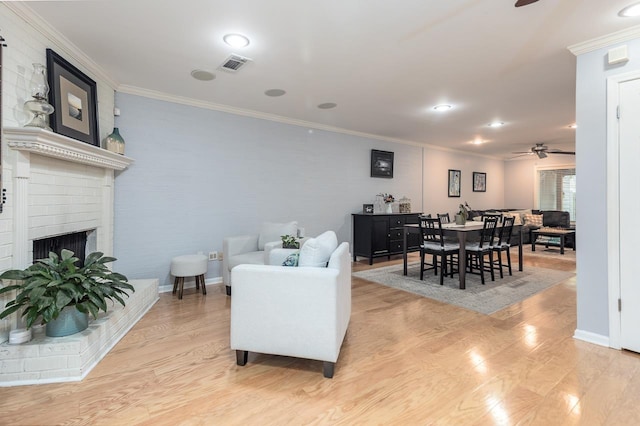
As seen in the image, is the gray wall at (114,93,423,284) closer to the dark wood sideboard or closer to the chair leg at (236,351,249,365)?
the dark wood sideboard

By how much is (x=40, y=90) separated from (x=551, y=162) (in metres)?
10.4

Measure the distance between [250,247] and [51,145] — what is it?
227 centimetres

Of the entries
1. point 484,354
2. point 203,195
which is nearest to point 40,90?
→ point 203,195

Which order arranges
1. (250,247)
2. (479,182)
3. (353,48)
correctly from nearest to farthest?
(353,48)
(250,247)
(479,182)

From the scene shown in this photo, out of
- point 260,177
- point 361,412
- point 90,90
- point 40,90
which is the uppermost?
point 90,90

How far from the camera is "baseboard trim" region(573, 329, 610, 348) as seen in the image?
8.00ft

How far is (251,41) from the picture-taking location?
2.61 metres

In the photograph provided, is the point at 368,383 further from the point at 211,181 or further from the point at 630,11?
the point at 211,181

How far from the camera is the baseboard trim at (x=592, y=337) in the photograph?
8.00 feet

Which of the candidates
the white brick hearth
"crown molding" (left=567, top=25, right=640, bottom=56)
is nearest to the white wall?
"crown molding" (left=567, top=25, right=640, bottom=56)

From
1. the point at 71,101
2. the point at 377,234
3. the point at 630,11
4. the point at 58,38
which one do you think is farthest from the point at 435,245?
the point at 58,38

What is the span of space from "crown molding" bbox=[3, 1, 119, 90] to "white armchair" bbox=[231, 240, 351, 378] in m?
2.35

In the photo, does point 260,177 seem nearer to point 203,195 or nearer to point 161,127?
point 203,195

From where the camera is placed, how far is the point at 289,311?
204 centimetres
